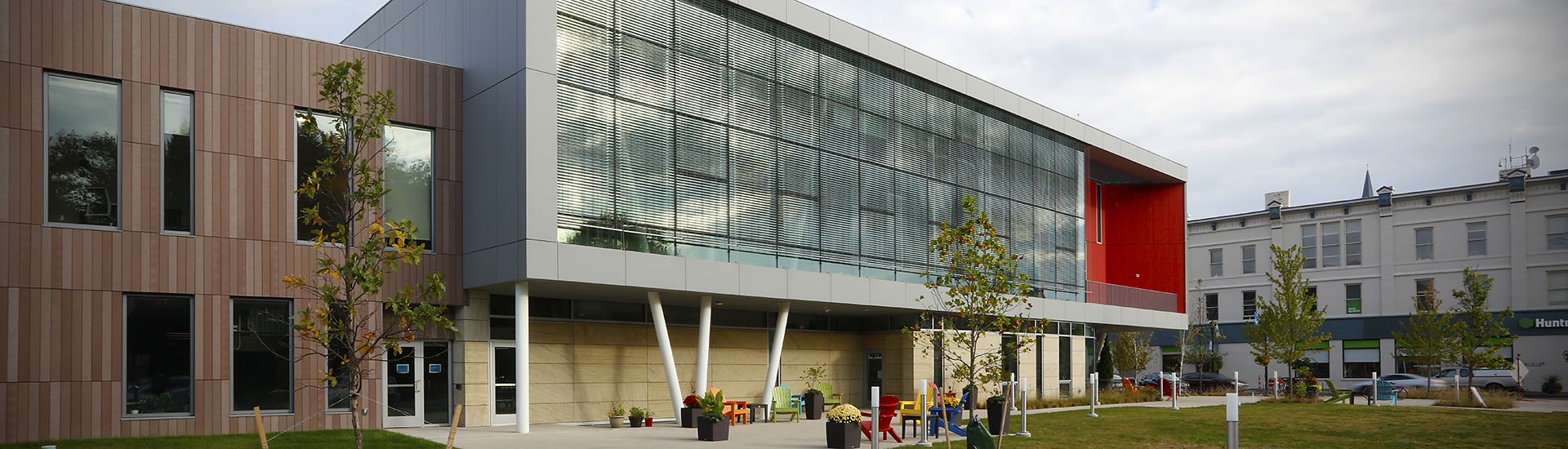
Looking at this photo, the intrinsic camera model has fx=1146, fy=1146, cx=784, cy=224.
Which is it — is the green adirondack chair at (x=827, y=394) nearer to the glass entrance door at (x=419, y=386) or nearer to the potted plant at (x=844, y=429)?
the glass entrance door at (x=419, y=386)

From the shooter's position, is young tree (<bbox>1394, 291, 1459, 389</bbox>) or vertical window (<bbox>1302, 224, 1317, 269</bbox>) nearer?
young tree (<bbox>1394, 291, 1459, 389</bbox>)

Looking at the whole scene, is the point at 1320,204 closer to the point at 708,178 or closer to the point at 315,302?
the point at 708,178

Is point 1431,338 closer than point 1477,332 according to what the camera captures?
No

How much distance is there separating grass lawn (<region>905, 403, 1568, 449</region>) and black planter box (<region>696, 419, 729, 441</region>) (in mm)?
3858

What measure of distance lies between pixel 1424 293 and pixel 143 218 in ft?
168

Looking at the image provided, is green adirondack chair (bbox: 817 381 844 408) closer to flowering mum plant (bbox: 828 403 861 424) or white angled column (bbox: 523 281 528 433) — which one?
white angled column (bbox: 523 281 528 433)

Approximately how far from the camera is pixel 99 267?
19.6 m

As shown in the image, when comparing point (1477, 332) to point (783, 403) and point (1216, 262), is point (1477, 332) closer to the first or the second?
point (1216, 262)

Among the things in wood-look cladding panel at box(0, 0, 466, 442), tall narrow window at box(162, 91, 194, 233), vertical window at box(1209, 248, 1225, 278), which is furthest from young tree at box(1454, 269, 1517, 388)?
tall narrow window at box(162, 91, 194, 233)

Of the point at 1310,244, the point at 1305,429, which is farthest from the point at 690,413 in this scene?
the point at 1310,244

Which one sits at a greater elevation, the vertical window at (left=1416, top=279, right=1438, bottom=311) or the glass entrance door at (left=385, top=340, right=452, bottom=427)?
the vertical window at (left=1416, top=279, right=1438, bottom=311)

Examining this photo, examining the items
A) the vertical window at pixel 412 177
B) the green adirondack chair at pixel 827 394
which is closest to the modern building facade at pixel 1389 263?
the green adirondack chair at pixel 827 394

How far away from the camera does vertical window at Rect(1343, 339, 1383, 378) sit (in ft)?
186

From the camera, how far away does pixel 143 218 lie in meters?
20.1
